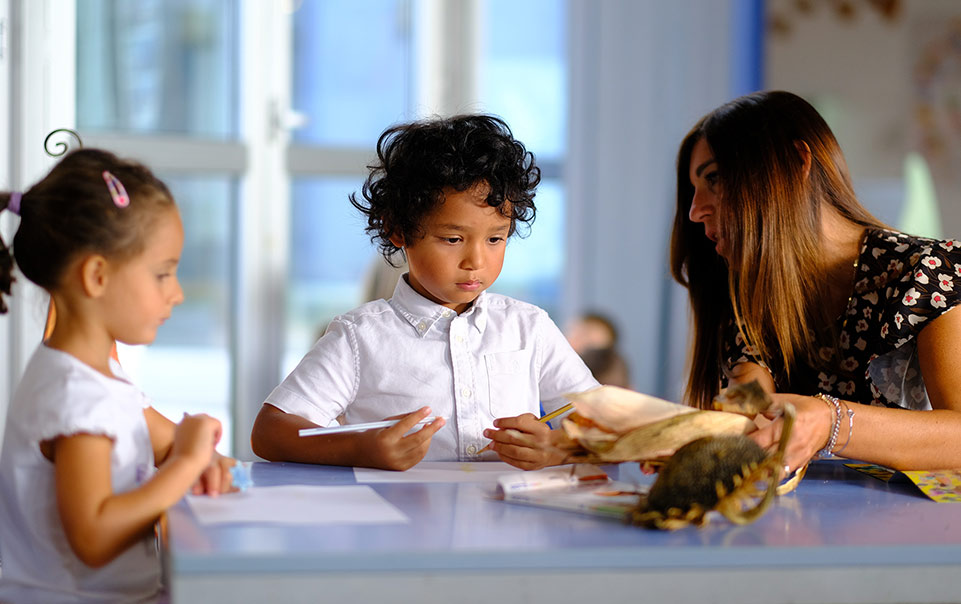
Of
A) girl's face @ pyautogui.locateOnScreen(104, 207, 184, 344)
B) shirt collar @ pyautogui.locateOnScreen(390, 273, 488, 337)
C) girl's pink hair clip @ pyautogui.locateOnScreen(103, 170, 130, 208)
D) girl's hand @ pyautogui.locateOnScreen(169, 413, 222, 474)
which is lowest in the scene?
girl's hand @ pyautogui.locateOnScreen(169, 413, 222, 474)

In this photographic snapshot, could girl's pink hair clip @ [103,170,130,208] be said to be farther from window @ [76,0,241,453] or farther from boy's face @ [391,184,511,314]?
window @ [76,0,241,453]

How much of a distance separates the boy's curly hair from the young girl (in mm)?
401

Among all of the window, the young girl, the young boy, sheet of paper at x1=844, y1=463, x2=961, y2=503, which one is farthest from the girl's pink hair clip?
the window

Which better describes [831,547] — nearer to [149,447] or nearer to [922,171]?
[149,447]

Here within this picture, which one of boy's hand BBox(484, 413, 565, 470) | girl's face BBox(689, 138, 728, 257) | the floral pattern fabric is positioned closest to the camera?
boy's hand BBox(484, 413, 565, 470)

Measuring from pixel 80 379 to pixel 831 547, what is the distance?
650 mm

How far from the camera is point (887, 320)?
126 centimetres

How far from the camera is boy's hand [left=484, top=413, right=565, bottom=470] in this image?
106 centimetres

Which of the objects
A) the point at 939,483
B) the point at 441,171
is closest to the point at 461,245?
the point at 441,171

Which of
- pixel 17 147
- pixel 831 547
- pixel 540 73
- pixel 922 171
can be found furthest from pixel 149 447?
pixel 540 73

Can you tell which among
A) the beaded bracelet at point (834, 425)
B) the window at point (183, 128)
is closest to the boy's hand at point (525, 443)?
the beaded bracelet at point (834, 425)

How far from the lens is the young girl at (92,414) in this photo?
86 cm

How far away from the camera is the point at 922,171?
3166 mm

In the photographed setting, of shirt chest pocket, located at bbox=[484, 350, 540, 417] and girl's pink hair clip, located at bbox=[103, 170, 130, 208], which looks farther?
shirt chest pocket, located at bbox=[484, 350, 540, 417]
